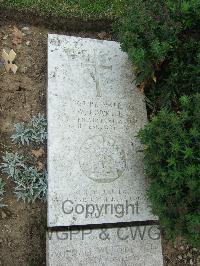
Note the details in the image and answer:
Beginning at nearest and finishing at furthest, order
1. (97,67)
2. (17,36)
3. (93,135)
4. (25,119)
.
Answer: (93,135) < (25,119) < (97,67) < (17,36)

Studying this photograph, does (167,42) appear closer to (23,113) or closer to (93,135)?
(93,135)

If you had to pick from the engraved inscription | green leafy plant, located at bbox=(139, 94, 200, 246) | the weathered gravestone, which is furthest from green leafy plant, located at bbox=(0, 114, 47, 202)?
green leafy plant, located at bbox=(139, 94, 200, 246)

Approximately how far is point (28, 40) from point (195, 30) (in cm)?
161

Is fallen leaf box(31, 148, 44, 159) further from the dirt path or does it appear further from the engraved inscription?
the engraved inscription

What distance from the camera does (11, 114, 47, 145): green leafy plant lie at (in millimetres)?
3945

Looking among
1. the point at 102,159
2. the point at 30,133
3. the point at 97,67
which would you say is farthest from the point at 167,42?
the point at 30,133

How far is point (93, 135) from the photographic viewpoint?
12.8 feet

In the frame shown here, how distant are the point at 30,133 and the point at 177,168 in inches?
52.4

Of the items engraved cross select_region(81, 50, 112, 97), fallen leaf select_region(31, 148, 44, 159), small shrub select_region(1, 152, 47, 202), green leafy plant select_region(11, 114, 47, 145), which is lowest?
small shrub select_region(1, 152, 47, 202)

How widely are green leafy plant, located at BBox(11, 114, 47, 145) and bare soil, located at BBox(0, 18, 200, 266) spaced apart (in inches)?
3.0

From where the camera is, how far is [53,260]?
348 centimetres

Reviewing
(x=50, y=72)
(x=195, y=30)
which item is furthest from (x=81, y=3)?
(x=195, y=30)

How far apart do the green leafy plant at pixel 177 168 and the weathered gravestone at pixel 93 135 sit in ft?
1.05

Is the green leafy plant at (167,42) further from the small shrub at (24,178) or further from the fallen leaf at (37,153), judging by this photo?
the small shrub at (24,178)
